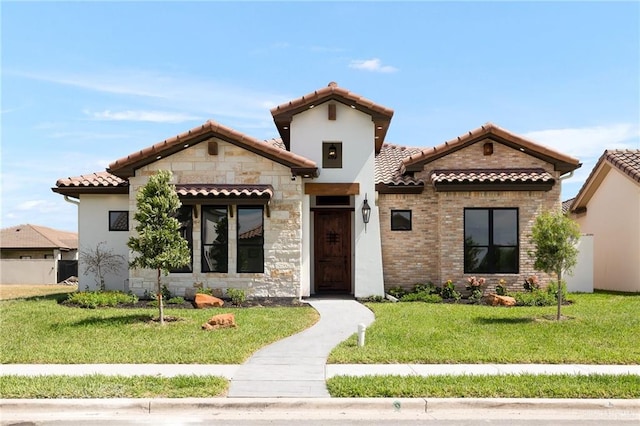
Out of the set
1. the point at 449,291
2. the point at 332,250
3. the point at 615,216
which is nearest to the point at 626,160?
the point at 615,216

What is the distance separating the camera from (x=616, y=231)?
2145cm

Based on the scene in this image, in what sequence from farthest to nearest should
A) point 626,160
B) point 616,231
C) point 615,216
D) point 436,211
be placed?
point 615,216, point 616,231, point 626,160, point 436,211

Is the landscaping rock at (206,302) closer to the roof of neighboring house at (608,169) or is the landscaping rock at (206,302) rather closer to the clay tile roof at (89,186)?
the clay tile roof at (89,186)

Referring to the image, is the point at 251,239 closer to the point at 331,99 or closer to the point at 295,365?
the point at 331,99

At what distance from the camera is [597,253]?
2300 cm

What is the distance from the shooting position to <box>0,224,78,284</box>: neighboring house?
3281cm

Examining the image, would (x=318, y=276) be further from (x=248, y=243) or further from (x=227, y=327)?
(x=227, y=327)

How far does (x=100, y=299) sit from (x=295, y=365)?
827 cm

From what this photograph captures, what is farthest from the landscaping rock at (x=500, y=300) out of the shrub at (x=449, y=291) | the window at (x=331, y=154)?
the window at (x=331, y=154)

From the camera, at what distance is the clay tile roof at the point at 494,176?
16.7 m

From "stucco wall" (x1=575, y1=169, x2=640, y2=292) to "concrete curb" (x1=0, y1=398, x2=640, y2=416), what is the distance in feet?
50.0

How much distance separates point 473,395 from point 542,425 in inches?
37.5

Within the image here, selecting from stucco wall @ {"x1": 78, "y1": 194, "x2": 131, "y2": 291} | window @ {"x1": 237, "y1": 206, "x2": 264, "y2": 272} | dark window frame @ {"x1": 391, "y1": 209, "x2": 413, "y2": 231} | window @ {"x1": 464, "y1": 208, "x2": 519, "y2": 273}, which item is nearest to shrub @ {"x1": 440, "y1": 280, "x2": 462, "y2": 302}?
window @ {"x1": 464, "y1": 208, "x2": 519, "y2": 273}

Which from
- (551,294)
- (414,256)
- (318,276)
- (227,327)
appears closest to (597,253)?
(551,294)
